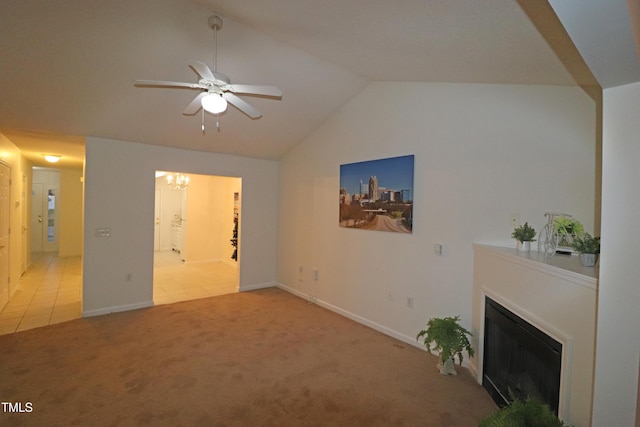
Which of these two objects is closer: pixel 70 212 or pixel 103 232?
pixel 103 232

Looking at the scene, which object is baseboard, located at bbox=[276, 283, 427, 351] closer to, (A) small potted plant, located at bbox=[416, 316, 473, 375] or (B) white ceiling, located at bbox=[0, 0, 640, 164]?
(A) small potted plant, located at bbox=[416, 316, 473, 375]

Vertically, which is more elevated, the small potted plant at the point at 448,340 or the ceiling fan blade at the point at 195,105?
the ceiling fan blade at the point at 195,105

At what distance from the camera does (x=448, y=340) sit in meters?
2.61

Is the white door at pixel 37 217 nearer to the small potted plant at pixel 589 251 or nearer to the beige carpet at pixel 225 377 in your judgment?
the beige carpet at pixel 225 377

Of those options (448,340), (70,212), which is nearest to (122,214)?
(448,340)

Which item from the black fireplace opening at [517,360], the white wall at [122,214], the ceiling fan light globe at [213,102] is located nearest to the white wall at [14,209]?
the white wall at [122,214]

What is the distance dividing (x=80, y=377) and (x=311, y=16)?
3.53 m

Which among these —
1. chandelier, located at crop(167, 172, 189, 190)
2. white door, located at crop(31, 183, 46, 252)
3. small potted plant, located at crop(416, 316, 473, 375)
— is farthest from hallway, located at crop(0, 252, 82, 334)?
small potted plant, located at crop(416, 316, 473, 375)

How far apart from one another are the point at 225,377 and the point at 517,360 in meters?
2.37

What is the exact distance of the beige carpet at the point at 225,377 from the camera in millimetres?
2135

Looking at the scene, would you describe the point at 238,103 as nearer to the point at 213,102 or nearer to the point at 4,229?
the point at 213,102

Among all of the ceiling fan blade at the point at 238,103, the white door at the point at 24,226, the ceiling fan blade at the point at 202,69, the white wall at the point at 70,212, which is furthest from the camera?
the white wall at the point at 70,212

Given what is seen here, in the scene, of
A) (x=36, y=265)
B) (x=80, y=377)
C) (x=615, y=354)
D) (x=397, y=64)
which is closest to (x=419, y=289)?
→ (x=615, y=354)

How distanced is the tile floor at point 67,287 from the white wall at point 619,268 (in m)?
4.89
